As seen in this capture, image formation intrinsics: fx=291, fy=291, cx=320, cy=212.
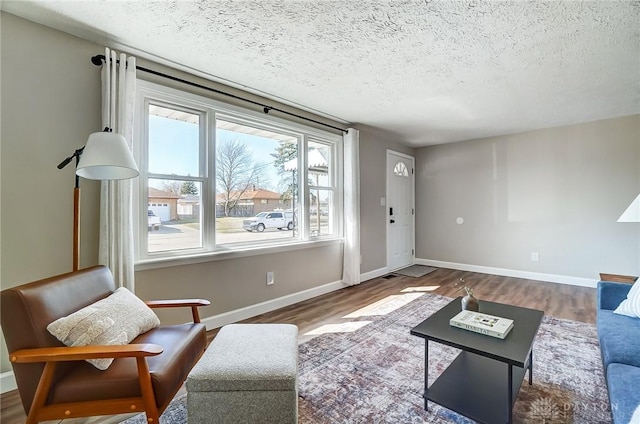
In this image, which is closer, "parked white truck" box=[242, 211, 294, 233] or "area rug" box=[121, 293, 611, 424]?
"area rug" box=[121, 293, 611, 424]

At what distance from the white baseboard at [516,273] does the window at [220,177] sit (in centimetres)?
267

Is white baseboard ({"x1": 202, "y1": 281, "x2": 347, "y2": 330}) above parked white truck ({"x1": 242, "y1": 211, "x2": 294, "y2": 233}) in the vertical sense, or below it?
below

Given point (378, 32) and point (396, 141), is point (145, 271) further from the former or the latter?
point (396, 141)

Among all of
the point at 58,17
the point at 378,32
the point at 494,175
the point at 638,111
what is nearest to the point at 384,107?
the point at 378,32

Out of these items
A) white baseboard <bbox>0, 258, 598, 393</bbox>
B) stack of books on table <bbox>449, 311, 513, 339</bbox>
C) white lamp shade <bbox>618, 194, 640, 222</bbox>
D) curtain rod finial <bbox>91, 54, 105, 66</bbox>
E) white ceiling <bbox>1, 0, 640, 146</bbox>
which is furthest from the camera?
white baseboard <bbox>0, 258, 598, 393</bbox>

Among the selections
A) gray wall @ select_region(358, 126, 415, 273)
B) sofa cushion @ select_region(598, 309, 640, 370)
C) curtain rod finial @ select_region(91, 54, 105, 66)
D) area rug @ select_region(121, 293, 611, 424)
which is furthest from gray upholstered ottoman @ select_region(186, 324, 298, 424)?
gray wall @ select_region(358, 126, 415, 273)

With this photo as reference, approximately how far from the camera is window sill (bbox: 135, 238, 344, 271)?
238 cm

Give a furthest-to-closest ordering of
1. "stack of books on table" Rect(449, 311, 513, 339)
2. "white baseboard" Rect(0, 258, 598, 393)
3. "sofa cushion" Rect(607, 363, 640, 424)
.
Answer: "white baseboard" Rect(0, 258, 598, 393), "stack of books on table" Rect(449, 311, 513, 339), "sofa cushion" Rect(607, 363, 640, 424)

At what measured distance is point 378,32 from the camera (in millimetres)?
2018

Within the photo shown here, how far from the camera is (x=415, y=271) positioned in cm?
514

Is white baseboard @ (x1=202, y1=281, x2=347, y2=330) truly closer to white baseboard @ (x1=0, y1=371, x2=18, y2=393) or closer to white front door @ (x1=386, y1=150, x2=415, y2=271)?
white baseboard @ (x1=0, y1=371, x2=18, y2=393)

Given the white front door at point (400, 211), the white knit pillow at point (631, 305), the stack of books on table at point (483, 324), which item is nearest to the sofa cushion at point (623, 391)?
the stack of books on table at point (483, 324)

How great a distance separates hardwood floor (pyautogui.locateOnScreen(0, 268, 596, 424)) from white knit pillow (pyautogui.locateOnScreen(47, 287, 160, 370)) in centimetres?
106

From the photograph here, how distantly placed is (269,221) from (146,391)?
2256 mm
